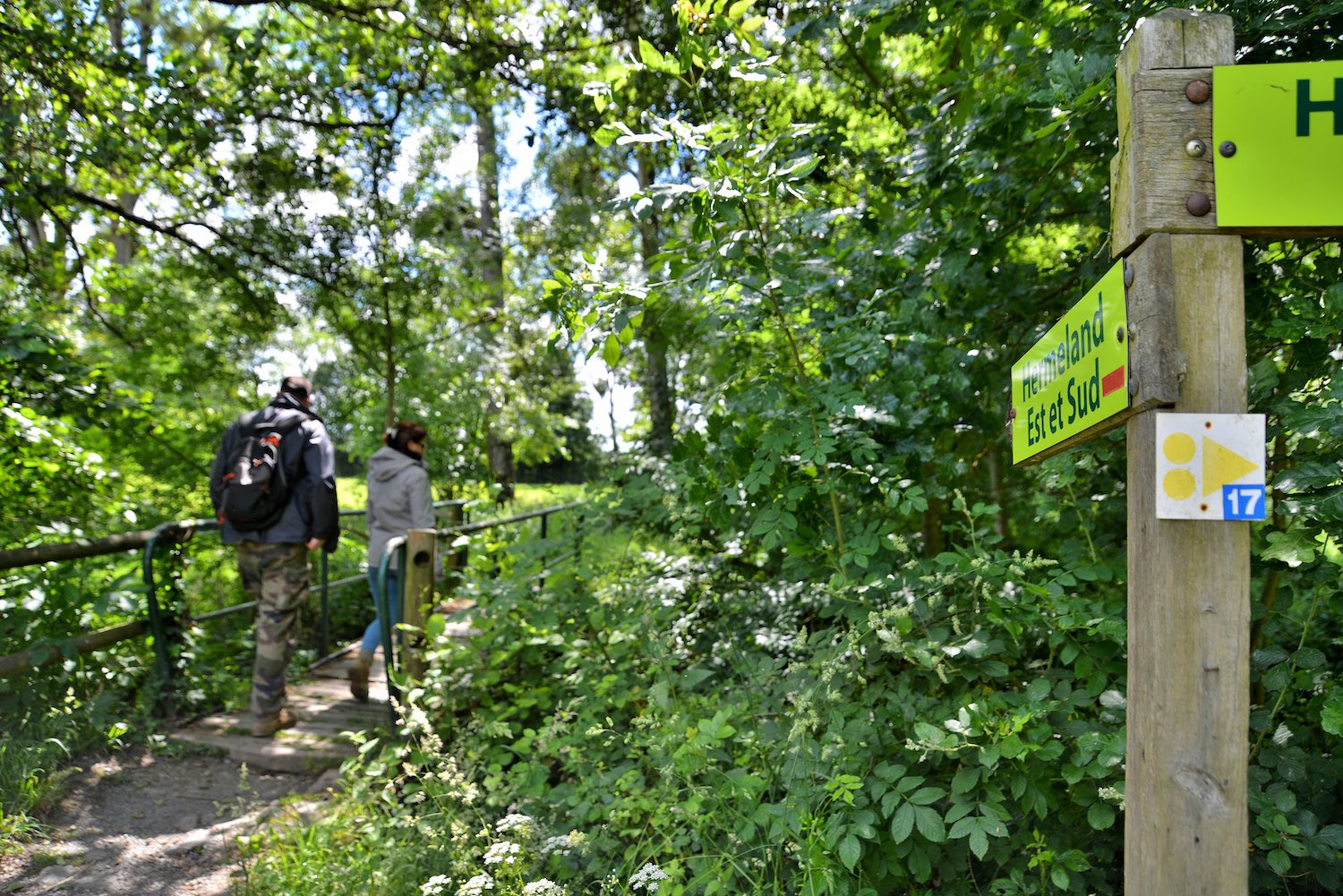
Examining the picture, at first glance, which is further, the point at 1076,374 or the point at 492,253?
the point at 492,253

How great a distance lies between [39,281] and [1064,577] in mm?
8102

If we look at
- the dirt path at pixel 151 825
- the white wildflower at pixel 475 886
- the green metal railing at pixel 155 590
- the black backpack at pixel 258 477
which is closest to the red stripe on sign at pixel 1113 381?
the white wildflower at pixel 475 886

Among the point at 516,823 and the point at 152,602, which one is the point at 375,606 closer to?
the point at 152,602

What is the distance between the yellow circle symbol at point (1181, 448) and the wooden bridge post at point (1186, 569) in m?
0.03

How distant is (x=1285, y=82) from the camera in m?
1.43

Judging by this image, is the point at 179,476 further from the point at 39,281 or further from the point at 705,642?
the point at 705,642

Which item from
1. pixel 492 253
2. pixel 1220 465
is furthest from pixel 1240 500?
pixel 492 253

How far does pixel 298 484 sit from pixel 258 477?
26cm

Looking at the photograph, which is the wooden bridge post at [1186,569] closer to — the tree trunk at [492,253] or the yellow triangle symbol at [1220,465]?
the yellow triangle symbol at [1220,465]

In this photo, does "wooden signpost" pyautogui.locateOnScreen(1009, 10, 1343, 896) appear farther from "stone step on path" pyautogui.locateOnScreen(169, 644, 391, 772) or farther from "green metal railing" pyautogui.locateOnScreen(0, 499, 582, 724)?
"stone step on path" pyautogui.locateOnScreen(169, 644, 391, 772)

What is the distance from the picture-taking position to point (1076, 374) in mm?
1628

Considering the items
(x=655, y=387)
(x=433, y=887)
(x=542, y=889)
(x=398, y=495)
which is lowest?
(x=433, y=887)

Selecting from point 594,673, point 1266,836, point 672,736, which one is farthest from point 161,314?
point 1266,836

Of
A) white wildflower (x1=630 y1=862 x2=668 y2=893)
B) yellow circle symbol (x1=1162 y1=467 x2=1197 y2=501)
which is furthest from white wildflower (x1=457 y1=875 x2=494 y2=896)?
yellow circle symbol (x1=1162 y1=467 x2=1197 y2=501)
